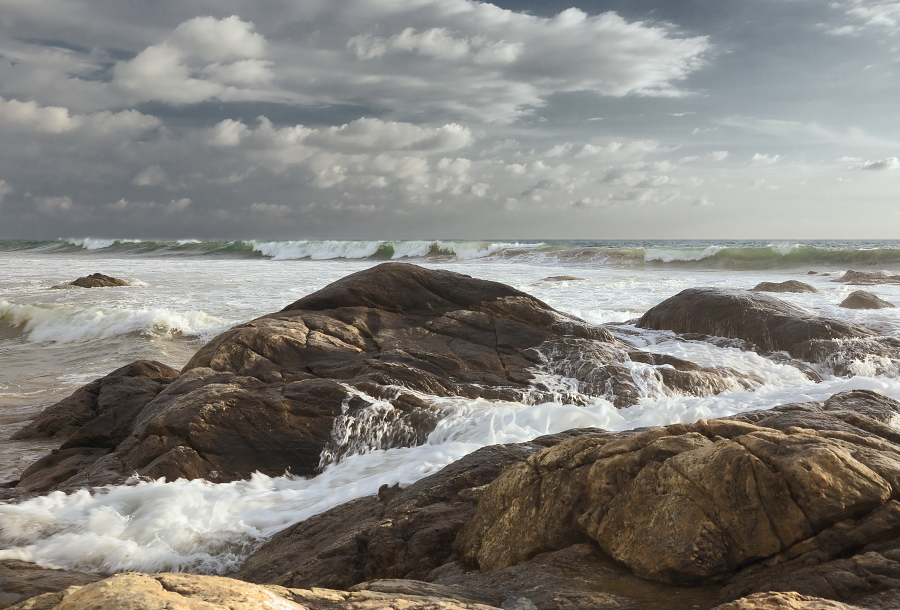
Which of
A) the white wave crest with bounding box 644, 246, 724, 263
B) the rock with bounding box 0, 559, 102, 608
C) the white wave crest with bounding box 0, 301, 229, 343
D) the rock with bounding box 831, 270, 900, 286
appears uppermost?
the white wave crest with bounding box 644, 246, 724, 263

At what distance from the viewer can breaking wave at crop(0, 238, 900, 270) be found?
35781mm

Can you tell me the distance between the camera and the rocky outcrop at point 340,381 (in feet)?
17.0

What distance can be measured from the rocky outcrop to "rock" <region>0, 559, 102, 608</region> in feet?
4.04

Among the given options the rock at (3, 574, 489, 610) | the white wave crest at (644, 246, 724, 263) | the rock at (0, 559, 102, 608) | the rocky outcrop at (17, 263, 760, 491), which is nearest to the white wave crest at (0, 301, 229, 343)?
the rocky outcrop at (17, 263, 760, 491)

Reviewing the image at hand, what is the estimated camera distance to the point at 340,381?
5.98 meters

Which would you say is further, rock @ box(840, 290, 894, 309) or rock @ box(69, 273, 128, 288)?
rock @ box(69, 273, 128, 288)

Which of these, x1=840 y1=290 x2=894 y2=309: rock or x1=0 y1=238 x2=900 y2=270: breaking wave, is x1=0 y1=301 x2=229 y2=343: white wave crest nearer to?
x1=840 y1=290 x2=894 y2=309: rock

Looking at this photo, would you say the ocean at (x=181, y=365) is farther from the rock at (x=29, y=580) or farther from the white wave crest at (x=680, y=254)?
the white wave crest at (x=680, y=254)

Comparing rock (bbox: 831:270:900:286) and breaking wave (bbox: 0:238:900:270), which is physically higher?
breaking wave (bbox: 0:238:900:270)

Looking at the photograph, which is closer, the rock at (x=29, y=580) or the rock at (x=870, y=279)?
the rock at (x=29, y=580)

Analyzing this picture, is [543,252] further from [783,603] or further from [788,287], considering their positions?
[783,603]

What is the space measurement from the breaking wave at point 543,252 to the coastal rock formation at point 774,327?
89.6 feet

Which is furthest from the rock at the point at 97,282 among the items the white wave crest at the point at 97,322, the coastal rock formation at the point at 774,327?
the coastal rock formation at the point at 774,327

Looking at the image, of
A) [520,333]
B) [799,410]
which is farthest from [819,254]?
[799,410]
